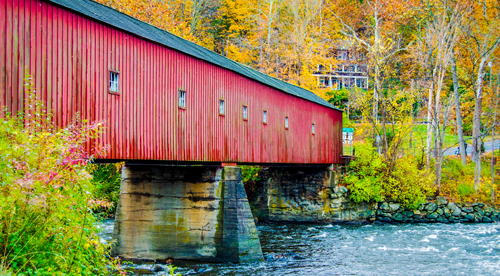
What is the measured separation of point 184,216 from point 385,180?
12.8 meters

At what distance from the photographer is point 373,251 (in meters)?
14.2

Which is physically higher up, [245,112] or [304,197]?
[245,112]

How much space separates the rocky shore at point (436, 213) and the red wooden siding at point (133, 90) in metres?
6.79

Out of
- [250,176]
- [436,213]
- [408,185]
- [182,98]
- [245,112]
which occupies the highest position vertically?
[182,98]

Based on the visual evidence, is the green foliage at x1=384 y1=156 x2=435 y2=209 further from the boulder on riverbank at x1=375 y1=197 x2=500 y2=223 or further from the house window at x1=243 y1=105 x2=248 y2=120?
the house window at x1=243 y1=105 x2=248 y2=120

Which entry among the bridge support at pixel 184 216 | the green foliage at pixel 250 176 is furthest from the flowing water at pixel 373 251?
the green foliage at pixel 250 176

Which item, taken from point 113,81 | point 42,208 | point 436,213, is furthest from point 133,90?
point 436,213

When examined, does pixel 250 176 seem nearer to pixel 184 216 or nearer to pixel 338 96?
pixel 184 216

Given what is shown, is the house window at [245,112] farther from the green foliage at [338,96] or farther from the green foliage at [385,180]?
the green foliage at [338,96]

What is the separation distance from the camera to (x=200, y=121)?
12.7m

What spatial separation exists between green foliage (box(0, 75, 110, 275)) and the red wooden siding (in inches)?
90.6

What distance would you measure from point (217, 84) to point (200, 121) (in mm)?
1458

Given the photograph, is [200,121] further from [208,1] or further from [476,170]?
[208,1]

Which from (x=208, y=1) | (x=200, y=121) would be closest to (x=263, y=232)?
→ (x=200, y=121)
